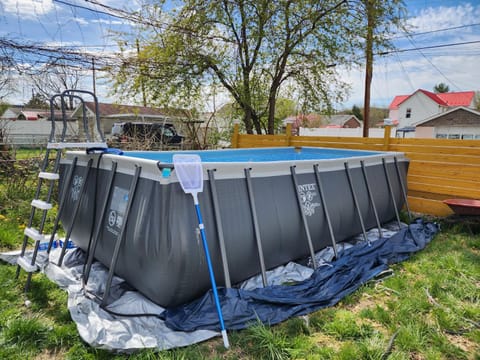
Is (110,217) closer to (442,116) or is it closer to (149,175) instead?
(149,175)

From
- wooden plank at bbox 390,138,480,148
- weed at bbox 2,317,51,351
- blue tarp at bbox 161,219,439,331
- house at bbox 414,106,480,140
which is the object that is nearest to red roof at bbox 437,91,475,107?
house at bbox 414,106,480,140

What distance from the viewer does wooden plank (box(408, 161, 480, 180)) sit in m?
4.23

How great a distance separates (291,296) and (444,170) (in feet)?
11.2

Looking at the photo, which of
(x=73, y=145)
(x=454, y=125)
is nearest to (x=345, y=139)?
(x=73, y=145)

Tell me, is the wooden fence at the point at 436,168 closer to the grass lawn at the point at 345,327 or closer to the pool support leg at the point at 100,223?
the grass lawn at the point at 345,327

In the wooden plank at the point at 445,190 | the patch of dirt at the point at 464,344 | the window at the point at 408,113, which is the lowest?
the patch of dirt at the point at 464,344

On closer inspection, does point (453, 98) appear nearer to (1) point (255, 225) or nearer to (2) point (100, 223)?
(1) point (255, 225)

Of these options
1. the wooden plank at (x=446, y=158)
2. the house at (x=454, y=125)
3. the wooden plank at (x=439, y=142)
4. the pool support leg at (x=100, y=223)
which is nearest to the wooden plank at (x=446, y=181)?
the wooden plank at (x=446, y=158)

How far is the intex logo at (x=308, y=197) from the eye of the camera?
2975 mm

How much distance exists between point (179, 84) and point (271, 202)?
4.85m

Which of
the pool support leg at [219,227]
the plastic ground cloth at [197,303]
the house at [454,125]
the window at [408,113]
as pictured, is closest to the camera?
the plastic ground cloth at [197,303]

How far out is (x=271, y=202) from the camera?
2.70 meters

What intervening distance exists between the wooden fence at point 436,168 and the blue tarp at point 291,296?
5.49 feet

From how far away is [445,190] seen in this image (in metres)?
4.47
